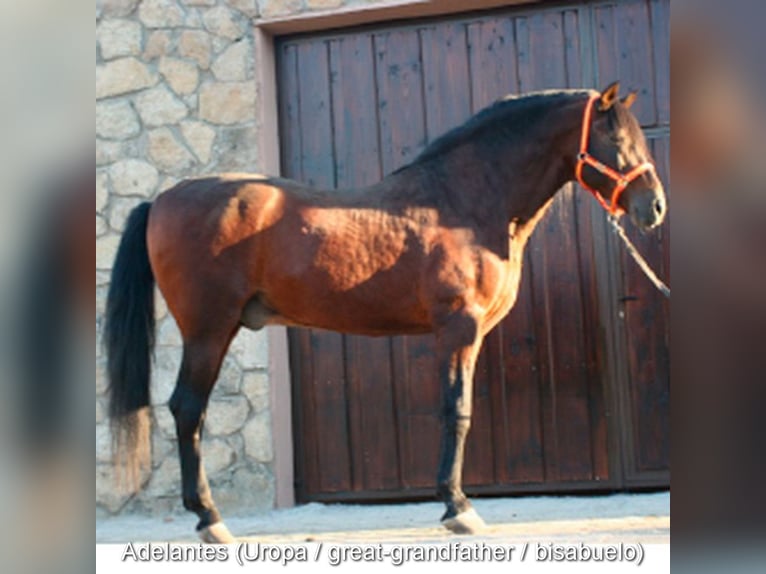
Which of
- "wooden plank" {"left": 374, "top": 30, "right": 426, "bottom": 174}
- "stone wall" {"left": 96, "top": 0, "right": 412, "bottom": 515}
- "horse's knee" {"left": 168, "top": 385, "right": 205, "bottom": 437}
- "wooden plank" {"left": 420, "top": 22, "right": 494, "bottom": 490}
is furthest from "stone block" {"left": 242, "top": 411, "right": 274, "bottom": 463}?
"wooden plank" {"left": 420, "top": 22, "right": 494, "bottom": 490}

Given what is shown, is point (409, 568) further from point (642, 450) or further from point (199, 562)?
point (642, 450)

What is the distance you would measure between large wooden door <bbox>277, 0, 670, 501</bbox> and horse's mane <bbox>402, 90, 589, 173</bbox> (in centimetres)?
122

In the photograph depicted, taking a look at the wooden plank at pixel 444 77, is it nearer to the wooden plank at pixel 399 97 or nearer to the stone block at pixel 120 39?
the wooden plank at pixel 399 97

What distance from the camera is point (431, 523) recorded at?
4441 millimetres

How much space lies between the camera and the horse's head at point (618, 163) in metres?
3.79

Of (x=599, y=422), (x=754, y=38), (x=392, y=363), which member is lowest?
(x=599, y=422)

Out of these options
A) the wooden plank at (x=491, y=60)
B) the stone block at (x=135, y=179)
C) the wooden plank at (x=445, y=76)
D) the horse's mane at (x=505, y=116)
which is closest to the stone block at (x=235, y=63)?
the stone block at (x=135, y=179)

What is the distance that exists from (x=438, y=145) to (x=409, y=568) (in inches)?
81.4

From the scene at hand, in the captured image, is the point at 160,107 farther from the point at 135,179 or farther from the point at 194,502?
the point at 194,502

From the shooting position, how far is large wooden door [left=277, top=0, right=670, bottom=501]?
5.12 metres

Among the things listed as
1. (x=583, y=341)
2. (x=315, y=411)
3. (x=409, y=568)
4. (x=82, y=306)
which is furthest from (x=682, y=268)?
(x=315, y=411)

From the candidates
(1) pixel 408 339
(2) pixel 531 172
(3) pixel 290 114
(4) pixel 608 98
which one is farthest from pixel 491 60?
(1) pixel 408 339

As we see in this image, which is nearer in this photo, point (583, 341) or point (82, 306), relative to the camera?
point (82, 306)

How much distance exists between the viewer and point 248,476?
514cm
